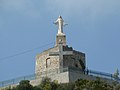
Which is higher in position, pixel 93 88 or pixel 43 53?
pixel 43 53

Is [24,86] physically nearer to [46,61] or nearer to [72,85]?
[72,85]

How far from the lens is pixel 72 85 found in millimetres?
50844

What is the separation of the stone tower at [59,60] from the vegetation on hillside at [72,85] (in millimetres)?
1498

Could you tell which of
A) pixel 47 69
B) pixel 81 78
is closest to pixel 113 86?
pixel 81 78

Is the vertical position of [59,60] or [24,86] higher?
[59,60]

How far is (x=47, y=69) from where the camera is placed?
185ft

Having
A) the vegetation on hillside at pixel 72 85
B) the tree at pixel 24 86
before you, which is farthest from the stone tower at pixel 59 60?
the tree at pixel 24 86

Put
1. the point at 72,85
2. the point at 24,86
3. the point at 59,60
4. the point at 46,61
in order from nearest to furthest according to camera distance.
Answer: the point at 72,85 → the point at 24,86 → the point at 59,60 → the point at 46,61

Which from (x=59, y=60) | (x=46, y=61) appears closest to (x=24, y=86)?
(x=59, y=60)

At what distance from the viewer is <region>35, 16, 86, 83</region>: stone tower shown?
5475cm

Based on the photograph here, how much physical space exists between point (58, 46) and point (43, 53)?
1.71 metres

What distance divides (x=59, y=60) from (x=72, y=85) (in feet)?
17.7

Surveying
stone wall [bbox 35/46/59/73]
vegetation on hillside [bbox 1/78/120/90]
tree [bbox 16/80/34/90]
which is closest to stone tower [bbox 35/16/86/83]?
stone wall [bbox 35/46/59/73]

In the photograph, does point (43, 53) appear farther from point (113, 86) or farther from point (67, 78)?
point (113, 86)
